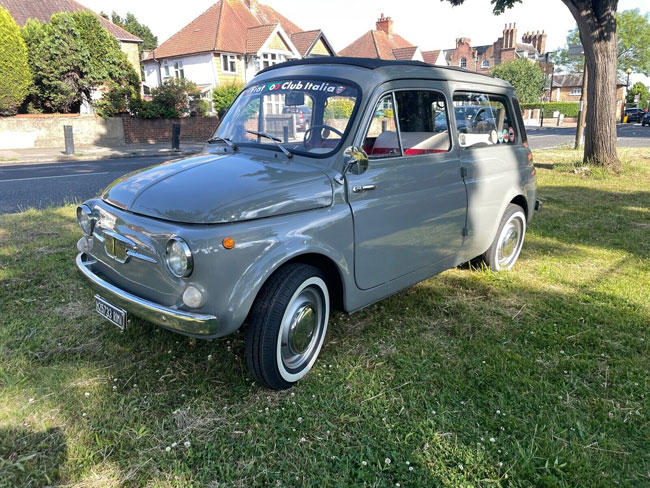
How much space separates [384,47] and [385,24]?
538 cm

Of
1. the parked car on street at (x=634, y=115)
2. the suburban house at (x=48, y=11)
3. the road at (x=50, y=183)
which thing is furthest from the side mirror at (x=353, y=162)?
the parked car on street at (x=634, y=115)

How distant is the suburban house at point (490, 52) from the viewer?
224 feet

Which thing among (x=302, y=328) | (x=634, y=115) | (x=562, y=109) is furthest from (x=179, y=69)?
(x=634, y=115)

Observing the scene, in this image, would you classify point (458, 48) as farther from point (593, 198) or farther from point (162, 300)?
point (162, 300)

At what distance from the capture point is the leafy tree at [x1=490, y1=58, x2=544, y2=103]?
53300mm

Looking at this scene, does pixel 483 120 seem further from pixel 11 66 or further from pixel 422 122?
pixel 11 66

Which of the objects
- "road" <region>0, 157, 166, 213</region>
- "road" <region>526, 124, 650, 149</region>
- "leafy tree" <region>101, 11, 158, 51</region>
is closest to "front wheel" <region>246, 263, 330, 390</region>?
"road" <region>0, 157, 166, 213</region>

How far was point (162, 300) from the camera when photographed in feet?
9.11

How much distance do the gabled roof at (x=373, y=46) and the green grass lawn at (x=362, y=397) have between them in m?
43.4

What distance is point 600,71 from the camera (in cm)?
1096

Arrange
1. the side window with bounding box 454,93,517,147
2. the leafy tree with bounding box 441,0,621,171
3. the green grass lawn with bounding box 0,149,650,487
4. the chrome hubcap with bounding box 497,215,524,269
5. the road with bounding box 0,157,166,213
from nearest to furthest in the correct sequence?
the green grass lawn with bounding box 0,149,650,487 < the side window with bounding box 454,93,517,147 < the chrome hubcap with bounding box 497,215,524,269 < the road with bounding box 0,157,166,213 < the leafy tree with bounding box 441,0,621,171

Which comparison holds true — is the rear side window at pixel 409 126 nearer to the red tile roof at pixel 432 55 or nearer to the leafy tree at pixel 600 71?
the leafy tree at pixel 600 71

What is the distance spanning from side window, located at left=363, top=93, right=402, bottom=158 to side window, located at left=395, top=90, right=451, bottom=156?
7cm

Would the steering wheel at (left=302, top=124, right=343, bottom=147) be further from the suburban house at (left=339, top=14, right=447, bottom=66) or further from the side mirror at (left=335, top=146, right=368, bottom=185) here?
the suburban house at (left=339, top=14, right=447, bottom=66)
